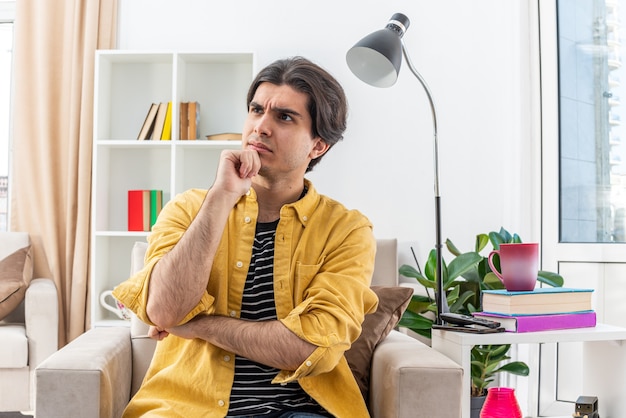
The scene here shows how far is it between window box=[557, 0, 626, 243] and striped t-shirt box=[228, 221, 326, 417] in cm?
178

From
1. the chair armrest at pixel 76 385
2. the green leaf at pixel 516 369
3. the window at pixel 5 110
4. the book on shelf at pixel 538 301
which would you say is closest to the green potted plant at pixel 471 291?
the green leaf at pixel 516 369

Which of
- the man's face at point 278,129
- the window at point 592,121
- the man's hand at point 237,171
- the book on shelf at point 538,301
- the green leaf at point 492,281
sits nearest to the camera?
the man's hand at point 237,171

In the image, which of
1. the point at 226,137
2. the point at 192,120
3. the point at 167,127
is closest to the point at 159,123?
the point at 167,127

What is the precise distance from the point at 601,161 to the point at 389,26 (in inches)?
58.3

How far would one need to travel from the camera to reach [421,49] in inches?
155

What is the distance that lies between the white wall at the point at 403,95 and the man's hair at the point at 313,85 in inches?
79.4

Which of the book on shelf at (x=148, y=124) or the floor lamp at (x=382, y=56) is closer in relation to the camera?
the floor lamp at (x=382, y=56)

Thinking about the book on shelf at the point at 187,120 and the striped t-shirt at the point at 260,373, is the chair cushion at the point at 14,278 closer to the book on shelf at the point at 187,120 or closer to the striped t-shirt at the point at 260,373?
the book on shelf at the point at 187,120

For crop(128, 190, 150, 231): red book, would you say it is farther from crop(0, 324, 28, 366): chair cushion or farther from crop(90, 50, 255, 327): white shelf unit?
crop(0, 324, 28, 366): chair cushion

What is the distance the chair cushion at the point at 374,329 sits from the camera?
6.29 feet

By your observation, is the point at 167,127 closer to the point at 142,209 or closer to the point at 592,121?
the point at 142,209

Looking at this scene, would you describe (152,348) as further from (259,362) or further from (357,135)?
(357,135)

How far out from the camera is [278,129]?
1.81 m

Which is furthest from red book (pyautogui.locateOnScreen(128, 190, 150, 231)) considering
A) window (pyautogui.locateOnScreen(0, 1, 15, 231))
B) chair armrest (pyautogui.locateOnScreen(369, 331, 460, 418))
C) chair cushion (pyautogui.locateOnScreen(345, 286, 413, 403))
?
chair armrest (pyautogui.locateOnScreen(369, 331, 460, 418))
